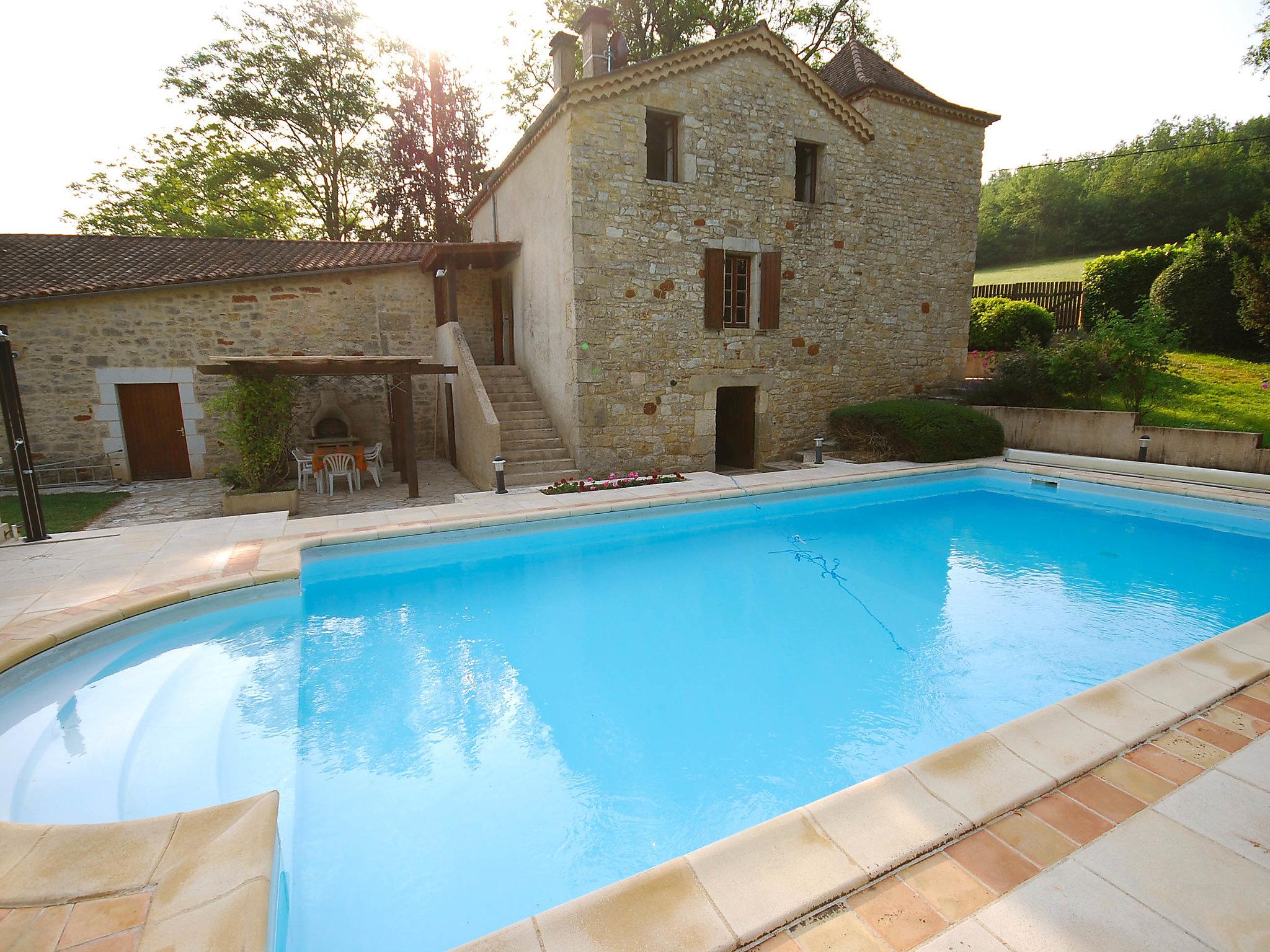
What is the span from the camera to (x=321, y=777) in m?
3.63

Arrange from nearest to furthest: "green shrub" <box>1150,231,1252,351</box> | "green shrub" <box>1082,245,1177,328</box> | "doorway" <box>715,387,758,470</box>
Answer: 1. "doorway" <box>715,387,758,470</box>
2. "green shrub" <box>1150,231,1252,351</box>
3. "green shrub" <box>1082,245,1177,328</box>

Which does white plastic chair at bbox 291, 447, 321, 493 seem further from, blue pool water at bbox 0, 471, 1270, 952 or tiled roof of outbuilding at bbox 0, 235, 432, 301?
blue pool water at bbox 0, 471, 1270, 952

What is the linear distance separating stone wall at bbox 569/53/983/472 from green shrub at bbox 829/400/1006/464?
2.70ft

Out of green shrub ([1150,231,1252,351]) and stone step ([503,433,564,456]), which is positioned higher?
green shrub ([1150,231,1252,351])

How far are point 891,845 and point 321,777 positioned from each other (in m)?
3.24

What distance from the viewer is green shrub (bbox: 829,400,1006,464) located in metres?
11.6

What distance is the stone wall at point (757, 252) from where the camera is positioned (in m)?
10.1

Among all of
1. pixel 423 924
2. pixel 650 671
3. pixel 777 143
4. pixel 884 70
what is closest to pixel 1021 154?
pixel 884 70

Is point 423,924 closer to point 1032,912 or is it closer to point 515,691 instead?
point 515,691

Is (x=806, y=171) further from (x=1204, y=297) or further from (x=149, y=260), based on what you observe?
(x=149, y=260)

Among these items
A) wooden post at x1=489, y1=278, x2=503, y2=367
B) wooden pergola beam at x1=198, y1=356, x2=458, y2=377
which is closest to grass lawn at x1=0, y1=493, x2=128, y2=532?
wooden pergola beam at x1=198, y1=356, x2=458, y2=377

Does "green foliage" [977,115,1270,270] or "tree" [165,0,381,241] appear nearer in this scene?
"tree" [165,0,381,241]

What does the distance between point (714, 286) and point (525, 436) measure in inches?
178

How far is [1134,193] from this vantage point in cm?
3120
